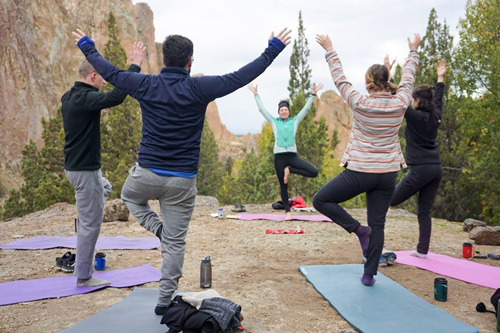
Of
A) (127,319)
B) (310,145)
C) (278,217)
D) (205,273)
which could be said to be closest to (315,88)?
(278,217)

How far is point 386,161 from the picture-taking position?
353 centimetres

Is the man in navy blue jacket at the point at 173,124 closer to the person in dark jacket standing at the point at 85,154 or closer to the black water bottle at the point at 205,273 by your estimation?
the person in dark jacket standing at the point at 85,154

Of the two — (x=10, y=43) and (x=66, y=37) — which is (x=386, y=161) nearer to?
(x=10, y=43)

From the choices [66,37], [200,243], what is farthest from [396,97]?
[66,37]

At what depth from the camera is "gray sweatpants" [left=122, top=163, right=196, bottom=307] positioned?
2.89m

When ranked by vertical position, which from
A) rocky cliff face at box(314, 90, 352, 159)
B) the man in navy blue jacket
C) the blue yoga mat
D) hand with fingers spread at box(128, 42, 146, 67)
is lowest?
the blue yoga mat

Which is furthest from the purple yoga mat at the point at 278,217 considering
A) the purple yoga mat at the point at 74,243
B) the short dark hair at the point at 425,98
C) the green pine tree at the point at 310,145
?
the green pine tree at the point at 310,145

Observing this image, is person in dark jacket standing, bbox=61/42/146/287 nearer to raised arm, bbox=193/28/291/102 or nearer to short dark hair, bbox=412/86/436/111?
raised arm, bbox=193/28/291/102

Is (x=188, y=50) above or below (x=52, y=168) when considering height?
above

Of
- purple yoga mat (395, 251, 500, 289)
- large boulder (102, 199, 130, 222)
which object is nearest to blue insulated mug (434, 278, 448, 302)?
purple yoga mat (395, 251, 500, 289)

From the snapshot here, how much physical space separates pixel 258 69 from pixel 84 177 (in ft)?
6.30

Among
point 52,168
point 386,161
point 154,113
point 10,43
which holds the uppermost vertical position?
point 10,43

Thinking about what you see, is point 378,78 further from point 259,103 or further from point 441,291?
point 259,103

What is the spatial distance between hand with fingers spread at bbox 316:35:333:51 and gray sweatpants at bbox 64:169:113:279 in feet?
7.92
